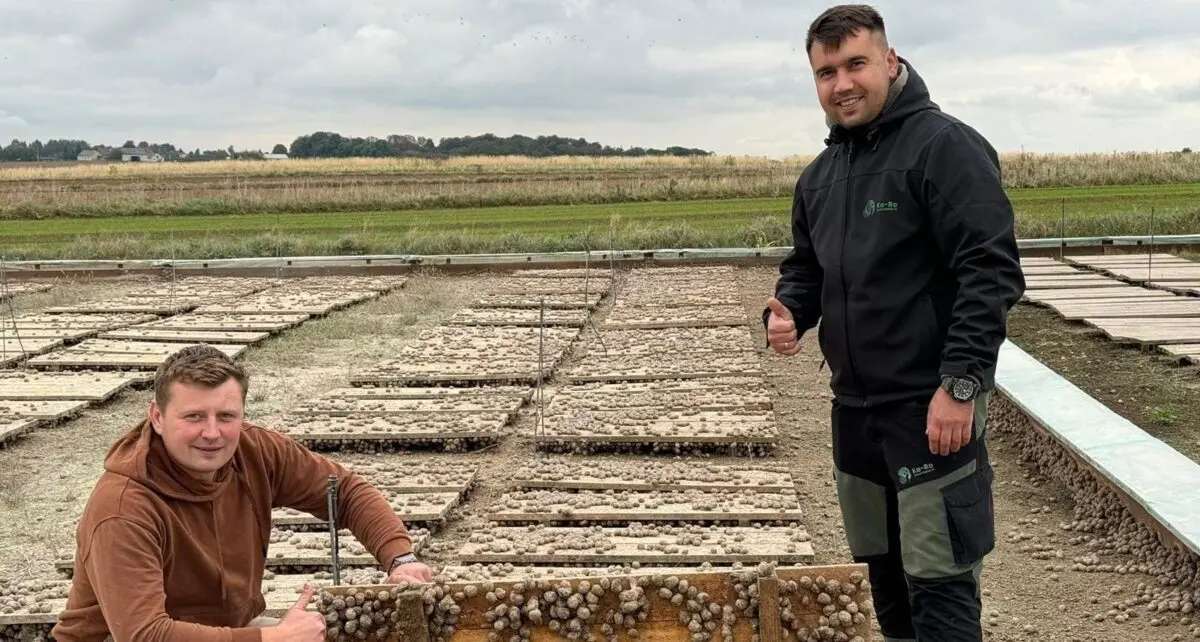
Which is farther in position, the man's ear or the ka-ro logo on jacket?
the ka-ro logo on jacket

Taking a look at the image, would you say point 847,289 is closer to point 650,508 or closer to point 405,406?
point 650,508

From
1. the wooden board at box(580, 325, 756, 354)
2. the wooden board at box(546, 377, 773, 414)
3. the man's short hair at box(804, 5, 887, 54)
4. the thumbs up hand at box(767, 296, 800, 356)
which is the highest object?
the man's short hair at box(804, 5, 887, 54)

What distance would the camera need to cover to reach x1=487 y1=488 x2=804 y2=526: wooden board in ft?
16.8

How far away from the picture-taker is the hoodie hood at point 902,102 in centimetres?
291

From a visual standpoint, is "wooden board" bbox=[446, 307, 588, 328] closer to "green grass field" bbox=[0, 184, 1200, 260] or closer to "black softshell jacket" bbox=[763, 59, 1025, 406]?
"green grass field" bbox=[0, 184, 1200, 260]

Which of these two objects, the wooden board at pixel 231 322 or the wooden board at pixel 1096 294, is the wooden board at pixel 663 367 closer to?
the wooden board at pixel 231 322

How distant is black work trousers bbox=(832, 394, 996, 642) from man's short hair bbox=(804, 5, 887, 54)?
0.95 metres

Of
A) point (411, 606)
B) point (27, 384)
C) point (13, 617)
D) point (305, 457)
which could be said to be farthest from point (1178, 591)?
point (27, 384)

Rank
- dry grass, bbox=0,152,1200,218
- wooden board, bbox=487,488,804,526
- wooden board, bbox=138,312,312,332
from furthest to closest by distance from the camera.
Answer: dry grass, bbox=0,152,1200,218, wooden board, bbox=138,312,312,332, wooden board, bbox=487,488,804,526

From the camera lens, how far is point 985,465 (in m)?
2.97

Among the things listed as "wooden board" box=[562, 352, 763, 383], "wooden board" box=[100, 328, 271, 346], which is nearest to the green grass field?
"wooden board" box=[100, 328, 271, 346]

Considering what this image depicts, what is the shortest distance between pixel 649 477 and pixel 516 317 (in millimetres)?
5675

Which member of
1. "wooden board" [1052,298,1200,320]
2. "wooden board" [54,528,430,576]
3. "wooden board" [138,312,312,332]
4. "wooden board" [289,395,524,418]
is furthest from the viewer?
"wooden board" [138,312,312,332]

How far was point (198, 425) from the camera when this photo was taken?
107 inches
